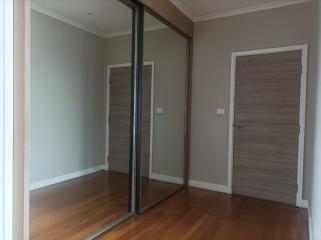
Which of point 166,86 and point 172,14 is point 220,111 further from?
point 172,14

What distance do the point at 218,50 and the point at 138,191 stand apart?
238 centimetres

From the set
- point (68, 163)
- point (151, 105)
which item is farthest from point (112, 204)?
point (151, 105)

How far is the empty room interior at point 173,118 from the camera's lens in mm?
2627

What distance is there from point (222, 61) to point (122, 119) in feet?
5.74

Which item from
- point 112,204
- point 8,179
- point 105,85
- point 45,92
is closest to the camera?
point 8,179

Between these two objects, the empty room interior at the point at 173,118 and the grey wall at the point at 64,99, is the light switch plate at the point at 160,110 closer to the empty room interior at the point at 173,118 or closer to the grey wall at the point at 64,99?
the empty room interior at the point at 173,118

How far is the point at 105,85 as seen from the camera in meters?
3.46

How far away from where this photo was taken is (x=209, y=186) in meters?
3.81

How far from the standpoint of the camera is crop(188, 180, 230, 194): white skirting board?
3.70 m

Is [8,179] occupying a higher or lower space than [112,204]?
higher

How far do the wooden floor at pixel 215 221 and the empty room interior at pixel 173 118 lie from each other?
2 centimetres

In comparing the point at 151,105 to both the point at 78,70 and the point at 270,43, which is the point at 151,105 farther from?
the point at 270,43

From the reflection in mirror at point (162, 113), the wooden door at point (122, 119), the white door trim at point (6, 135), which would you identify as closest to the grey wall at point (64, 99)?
the wooden door at point (122, 119)

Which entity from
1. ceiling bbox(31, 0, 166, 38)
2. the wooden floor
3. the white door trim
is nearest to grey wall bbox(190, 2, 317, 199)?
the wooden floor
